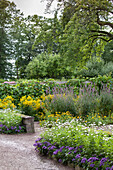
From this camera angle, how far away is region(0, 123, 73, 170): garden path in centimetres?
325

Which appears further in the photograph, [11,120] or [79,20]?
[79,20]

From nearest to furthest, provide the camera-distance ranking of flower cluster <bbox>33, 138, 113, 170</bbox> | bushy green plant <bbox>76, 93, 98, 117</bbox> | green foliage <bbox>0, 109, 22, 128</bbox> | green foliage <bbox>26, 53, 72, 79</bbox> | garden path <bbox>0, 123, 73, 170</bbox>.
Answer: flower cluster <bbox>33, 138, 113, 170</bbox> → garden path <bbox>0, 123, 73, 170</bbox> → green foliage <bbox>0, 109, 22, 128</bbox> → bushy green plant <bbox>76, 93, 98, 117</bbox> → green foliage <bbox>26, 53, 72, 79</bbox>

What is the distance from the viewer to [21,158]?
3602 millimetres

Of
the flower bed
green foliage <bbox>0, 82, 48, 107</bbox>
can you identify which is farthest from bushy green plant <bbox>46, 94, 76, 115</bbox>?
the flower bed

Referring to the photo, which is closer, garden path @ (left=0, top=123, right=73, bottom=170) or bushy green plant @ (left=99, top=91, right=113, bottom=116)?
garden path @ (left=0, top=123, right=73, bottom=170)

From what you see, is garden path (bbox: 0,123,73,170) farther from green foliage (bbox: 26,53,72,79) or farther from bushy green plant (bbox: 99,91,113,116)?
green foliage (bbox: 26,53,72,79)

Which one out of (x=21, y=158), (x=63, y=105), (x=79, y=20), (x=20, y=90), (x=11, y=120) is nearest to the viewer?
(x=21, y=158)

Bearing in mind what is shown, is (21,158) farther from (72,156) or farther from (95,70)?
(95,70)

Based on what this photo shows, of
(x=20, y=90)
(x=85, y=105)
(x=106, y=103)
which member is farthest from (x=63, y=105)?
(x=20, y=90)

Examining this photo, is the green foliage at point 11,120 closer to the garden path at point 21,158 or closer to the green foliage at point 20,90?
the garden path at point 21,158

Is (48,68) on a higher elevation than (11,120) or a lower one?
higher

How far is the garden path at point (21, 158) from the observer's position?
325 cm

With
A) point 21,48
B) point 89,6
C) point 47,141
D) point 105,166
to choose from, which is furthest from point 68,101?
point 21,48

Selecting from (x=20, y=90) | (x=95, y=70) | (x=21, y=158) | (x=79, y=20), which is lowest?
(x=21, y=158)
